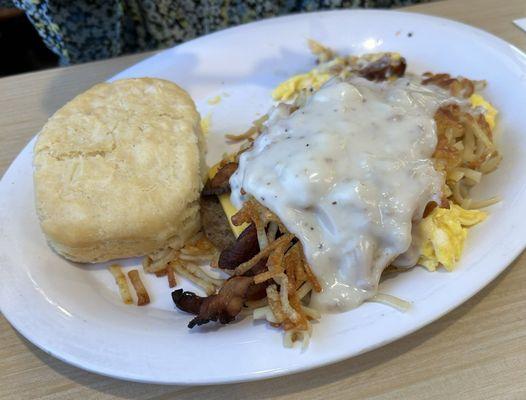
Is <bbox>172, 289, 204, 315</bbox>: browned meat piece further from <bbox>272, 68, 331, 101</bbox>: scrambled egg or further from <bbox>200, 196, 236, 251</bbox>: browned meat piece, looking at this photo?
<bbox>272, 68, 331, 101</bbox>: scrambled egg

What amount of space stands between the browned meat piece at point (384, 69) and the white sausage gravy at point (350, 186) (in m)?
0.53

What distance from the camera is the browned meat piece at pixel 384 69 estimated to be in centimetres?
218

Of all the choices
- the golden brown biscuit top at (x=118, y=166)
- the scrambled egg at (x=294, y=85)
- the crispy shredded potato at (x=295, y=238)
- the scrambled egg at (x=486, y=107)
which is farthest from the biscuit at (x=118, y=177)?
the scrambled egg at (x=486, y=107)

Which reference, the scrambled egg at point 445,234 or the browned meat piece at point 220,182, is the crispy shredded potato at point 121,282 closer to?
the browned meat piece at point 220,182

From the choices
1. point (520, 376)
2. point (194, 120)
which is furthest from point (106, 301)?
point (520, 376)

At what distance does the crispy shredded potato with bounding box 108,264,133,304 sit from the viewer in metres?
1.62

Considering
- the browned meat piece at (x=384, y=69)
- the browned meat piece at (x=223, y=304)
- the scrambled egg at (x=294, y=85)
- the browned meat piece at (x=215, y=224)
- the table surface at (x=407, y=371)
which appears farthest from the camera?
the scrambled egg at (x=294, y=85)

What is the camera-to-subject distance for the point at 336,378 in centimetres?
138

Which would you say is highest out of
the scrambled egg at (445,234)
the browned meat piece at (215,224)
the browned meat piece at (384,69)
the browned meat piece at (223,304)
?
the browned meat piece at (384,69)

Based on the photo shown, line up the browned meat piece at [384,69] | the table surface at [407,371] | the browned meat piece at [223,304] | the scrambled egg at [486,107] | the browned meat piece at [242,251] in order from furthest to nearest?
1. the browned meat piece at [384,69]
2. the scrambled egg at [486,107]
3. the browned meat piece at [242,251]
4. the browned meat piece at [223,304]
5. the table surface at [407,371]

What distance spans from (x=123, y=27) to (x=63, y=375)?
2100 mm

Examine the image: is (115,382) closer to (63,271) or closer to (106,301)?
(106,301)

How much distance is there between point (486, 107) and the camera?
1.91 metres

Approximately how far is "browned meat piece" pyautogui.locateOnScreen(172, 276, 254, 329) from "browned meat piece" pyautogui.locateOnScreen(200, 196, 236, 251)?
0.83ft
